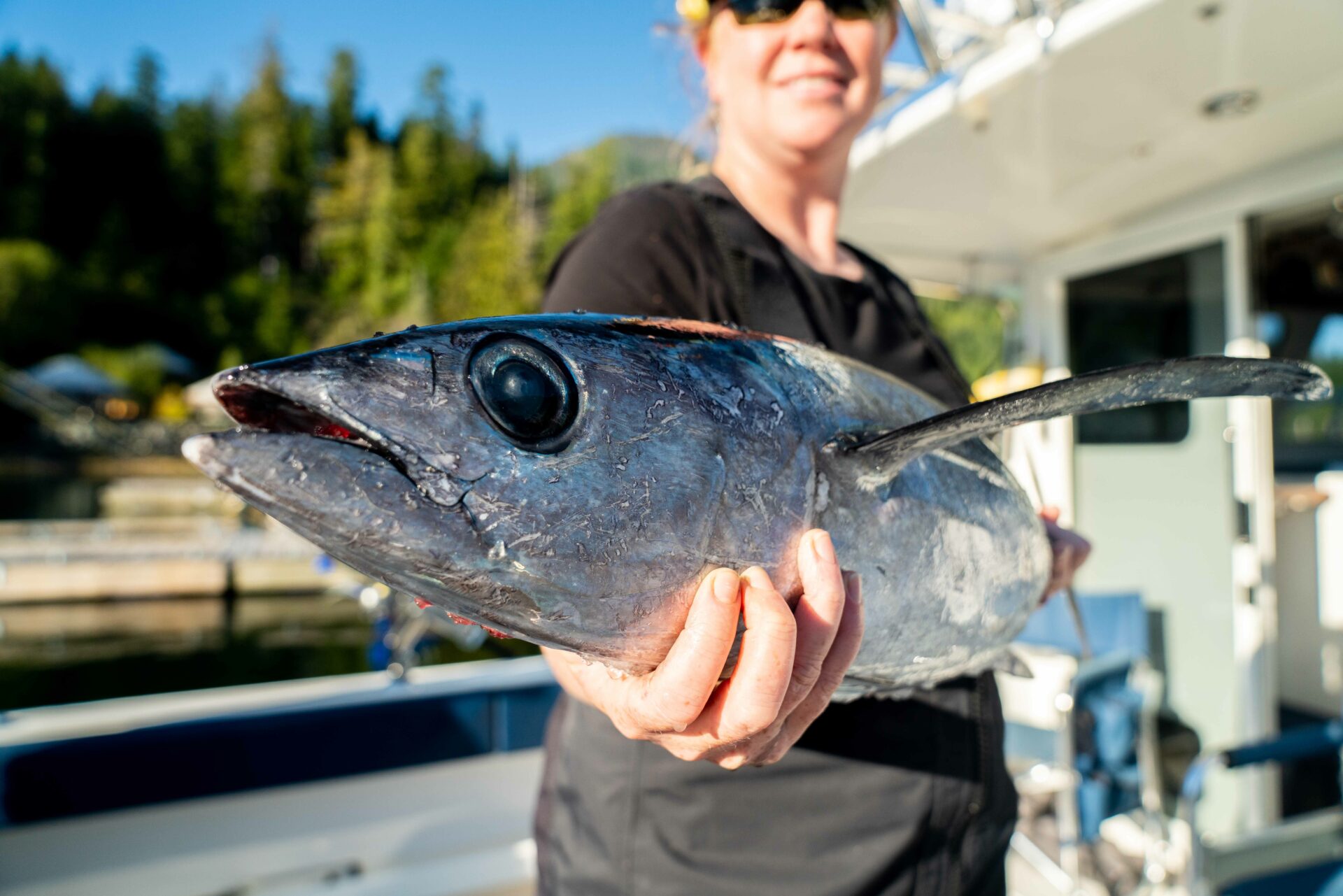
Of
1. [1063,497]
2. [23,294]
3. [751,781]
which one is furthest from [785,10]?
[23,294]

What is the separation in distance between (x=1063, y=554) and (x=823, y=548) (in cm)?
95

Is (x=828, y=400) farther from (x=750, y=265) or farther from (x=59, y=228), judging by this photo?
(x=59, y=228)

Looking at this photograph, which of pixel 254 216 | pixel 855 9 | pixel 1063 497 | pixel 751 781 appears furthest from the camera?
pixel 254 216

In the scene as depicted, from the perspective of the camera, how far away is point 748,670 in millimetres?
924

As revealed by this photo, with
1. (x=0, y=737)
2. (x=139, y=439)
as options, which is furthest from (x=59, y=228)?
(x=0, y=737)

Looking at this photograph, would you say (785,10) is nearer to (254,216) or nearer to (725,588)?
(725,588)

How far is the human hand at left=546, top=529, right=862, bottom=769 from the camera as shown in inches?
34.4

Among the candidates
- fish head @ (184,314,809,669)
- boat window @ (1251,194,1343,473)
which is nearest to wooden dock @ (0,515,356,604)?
boat window @ (1251,194,1343,473)

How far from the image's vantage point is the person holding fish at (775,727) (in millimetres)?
1351

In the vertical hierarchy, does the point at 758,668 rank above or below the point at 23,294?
below

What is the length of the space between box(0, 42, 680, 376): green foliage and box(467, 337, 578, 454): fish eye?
48.3m

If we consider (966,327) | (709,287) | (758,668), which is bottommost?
(758,668)

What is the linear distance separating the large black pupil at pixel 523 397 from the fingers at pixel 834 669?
451mm

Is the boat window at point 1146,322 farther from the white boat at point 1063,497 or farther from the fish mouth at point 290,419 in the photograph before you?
the fish mouth at point 290,419
